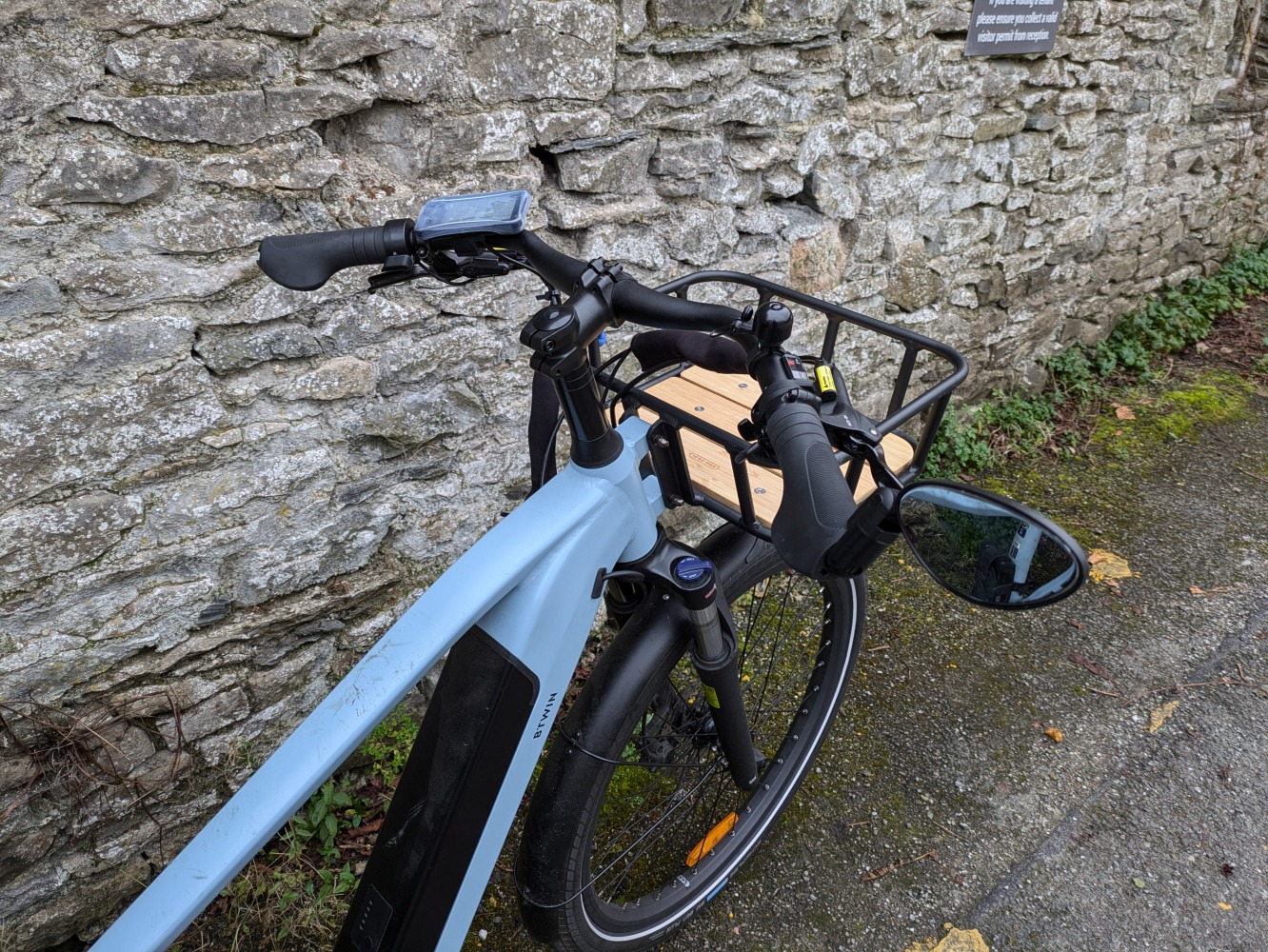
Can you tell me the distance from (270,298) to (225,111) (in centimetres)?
36

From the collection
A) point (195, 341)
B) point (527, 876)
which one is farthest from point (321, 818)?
point (195, 341)

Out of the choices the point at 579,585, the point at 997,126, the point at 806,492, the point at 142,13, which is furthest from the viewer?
the point at 997,126

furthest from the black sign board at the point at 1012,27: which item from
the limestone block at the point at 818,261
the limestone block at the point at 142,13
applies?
the limestone block at the point at 142,13

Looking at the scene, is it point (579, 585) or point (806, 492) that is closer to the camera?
point (806, 492)

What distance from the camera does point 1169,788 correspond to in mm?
2213

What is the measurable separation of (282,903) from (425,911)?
2.72 ft

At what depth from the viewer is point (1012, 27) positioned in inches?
114

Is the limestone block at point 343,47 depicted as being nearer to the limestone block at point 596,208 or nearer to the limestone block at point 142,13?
the limestone block at point 142,13

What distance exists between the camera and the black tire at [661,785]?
149 cm

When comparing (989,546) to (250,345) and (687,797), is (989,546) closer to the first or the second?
(687,797)

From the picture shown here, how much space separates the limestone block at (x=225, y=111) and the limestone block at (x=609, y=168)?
536mm

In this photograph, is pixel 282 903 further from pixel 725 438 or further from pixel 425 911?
pixel 725 438

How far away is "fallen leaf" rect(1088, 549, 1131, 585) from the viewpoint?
290 cm

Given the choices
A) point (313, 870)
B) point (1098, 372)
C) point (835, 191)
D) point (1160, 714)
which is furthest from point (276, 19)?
point (1098, 372)
